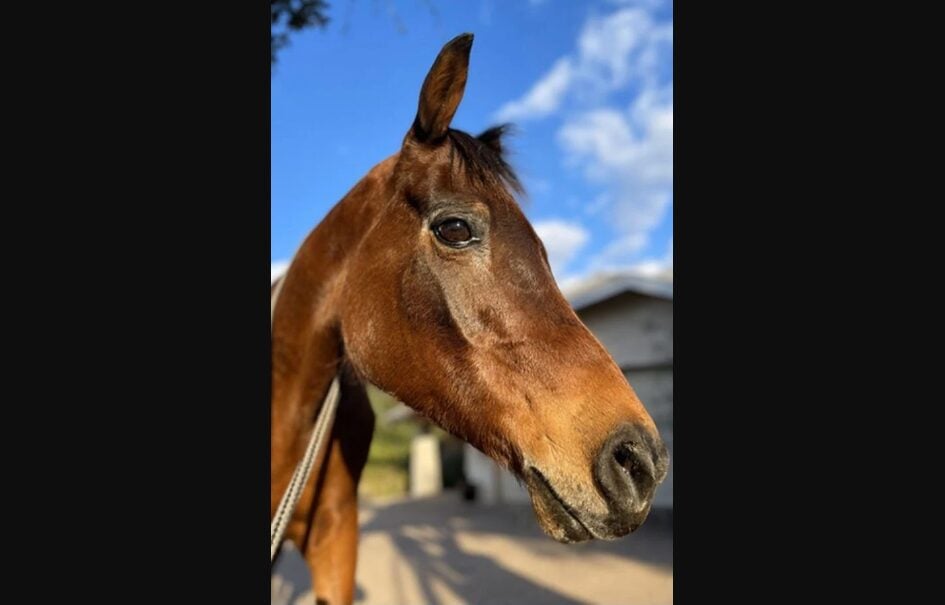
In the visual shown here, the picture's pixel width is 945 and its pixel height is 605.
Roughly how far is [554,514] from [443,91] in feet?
4.46

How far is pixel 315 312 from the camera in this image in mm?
2082

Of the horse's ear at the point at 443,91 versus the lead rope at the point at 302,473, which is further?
the lead rope at the point at 302,473

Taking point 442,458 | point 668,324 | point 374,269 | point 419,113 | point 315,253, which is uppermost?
point 668,324

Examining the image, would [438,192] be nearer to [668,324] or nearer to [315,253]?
[315,253]

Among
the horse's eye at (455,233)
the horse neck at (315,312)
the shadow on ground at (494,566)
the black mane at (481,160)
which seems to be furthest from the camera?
the shadow on ground at (494,566)

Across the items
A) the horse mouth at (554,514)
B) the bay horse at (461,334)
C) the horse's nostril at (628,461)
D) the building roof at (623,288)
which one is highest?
the building roof at (623,288)

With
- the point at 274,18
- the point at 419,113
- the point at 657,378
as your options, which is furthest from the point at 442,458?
the point at 419,113

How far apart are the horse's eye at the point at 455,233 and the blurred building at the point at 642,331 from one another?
797 centimetres

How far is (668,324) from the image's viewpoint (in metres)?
10.1

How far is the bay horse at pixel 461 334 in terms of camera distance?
138cm

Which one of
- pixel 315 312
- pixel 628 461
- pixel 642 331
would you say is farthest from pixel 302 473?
pixel 642 331

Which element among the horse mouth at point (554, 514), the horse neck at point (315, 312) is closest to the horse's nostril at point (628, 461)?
the horse mouth at point (554, 514)

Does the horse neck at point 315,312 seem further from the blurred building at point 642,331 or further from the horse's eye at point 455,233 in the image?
the blurred building at point 642,331

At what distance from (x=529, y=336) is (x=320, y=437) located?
963 millimetres
